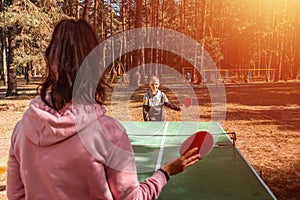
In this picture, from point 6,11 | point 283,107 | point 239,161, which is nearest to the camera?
point 239,161

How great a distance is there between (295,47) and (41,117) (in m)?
44.4

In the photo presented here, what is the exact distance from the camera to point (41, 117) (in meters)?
1.53

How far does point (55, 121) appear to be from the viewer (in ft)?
4.92

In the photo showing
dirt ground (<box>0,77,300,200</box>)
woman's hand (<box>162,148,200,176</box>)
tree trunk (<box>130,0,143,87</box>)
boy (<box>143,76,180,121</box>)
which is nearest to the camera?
woman's hand (<box>162,148,200,176</box>)

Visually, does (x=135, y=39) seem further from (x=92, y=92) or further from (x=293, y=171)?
(x=92, y=92)

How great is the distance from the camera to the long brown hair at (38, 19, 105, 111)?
61.4 inches

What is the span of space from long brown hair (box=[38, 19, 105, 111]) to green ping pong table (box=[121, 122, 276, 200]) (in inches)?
131

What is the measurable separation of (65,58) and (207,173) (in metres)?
4.71

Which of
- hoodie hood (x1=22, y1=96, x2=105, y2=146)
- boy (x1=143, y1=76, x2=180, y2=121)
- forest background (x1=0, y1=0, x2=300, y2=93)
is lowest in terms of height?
boy (x1=143, y1=76, x2=180, y2=121)

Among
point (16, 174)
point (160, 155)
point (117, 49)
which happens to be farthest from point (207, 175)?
point (117, 49)

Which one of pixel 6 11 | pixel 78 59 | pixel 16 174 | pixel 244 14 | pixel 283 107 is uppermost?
pixel 244 14

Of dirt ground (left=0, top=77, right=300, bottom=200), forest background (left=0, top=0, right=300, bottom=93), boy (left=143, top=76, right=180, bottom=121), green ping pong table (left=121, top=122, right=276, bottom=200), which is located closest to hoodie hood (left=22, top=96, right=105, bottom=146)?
green ping pong table (left=121, top=122, right=276, bottom=200)

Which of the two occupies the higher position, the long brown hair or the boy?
the long brown hair

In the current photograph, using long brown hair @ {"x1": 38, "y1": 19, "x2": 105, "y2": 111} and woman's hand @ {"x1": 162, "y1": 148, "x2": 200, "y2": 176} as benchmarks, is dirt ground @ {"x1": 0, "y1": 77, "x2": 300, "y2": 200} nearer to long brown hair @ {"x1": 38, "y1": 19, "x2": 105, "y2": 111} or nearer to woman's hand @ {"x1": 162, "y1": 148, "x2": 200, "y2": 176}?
woman's hand @ {"x1": 162, "y1": 148, "x2": 200, "y2": 176}
